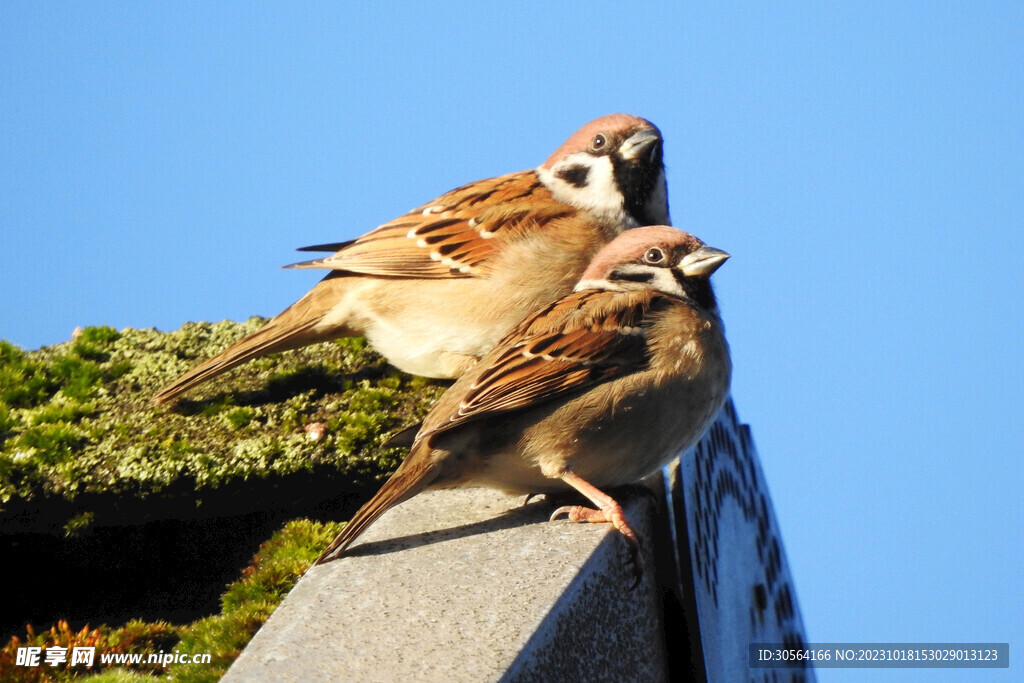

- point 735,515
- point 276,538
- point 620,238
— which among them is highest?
point 620,238

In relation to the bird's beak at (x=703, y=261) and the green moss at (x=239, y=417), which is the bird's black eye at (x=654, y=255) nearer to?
the bird's beak at (x=703, y=261)

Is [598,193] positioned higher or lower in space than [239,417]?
higher

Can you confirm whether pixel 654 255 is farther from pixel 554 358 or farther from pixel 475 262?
pixel 475 262

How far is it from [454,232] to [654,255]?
1.22 metres

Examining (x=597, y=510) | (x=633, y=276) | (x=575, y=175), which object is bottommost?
(x=597, y=510)

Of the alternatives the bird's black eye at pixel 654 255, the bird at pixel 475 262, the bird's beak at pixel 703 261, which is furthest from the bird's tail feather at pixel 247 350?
the bird's beak at pixel 703 261

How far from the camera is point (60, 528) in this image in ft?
12.6

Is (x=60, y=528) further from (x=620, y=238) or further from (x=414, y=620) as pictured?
(x=620, y=238)

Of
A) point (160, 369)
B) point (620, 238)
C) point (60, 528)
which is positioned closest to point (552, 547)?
point (620, 238)

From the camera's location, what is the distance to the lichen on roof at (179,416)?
3842 millimetres

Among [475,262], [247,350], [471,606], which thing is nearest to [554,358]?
[471,606]

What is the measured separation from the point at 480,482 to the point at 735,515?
185 centimetres

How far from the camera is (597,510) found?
3.19 metres

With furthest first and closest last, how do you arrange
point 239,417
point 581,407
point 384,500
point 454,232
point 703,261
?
point 454,232
point 239,417
point 703,261
point 581,407
point 384,500
